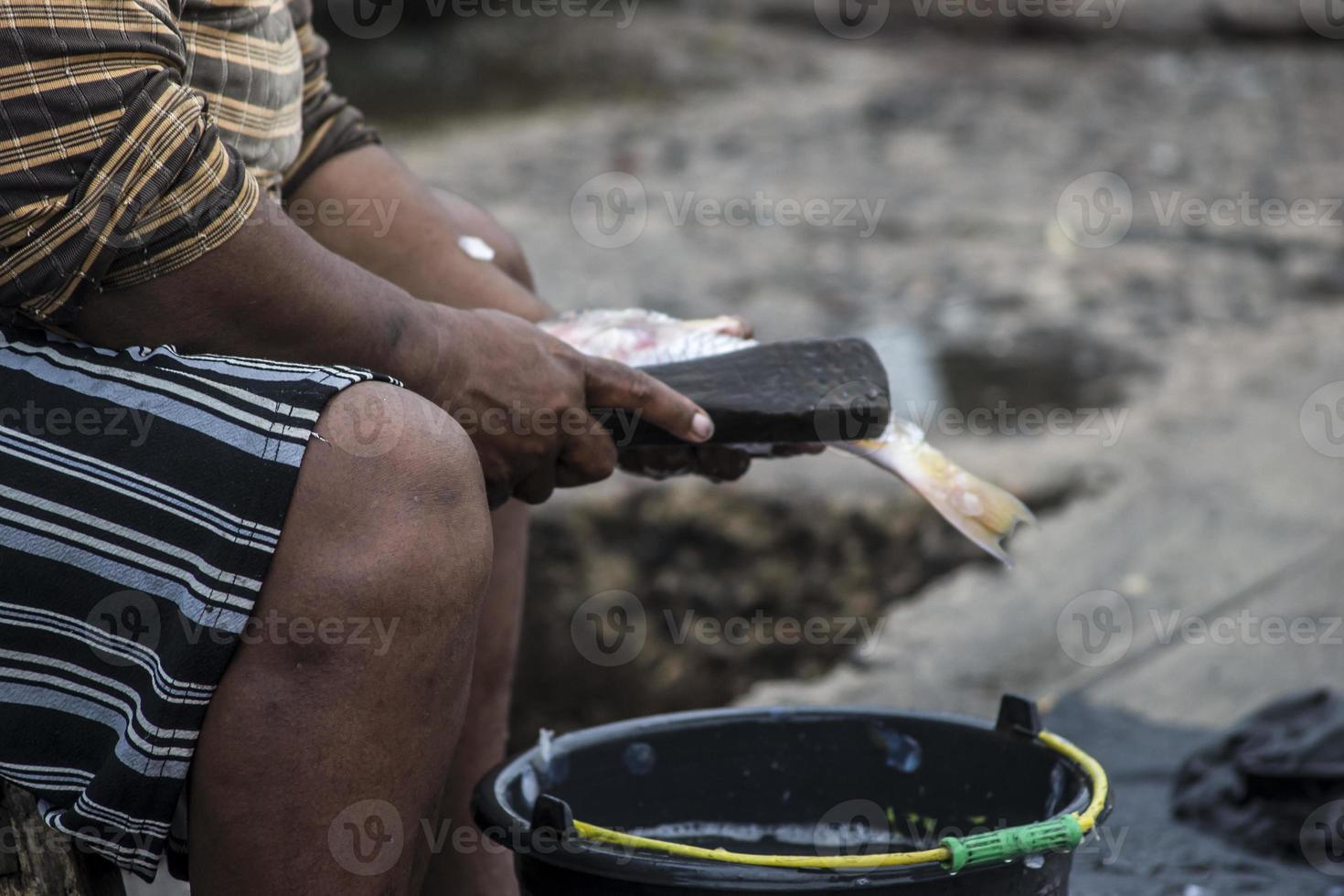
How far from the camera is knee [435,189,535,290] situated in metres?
2.02

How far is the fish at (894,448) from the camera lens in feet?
5.64

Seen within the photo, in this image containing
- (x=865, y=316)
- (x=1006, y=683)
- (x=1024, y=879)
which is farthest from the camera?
(x=865, y=316)

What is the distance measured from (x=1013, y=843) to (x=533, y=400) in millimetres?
623

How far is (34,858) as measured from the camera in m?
1.40

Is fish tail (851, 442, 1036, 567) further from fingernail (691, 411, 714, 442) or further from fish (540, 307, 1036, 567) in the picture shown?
fingernail (691, 411, 714, 442)

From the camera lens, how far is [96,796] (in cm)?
124

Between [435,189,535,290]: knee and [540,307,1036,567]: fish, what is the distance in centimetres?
28

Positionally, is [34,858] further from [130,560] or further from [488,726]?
[488,726]

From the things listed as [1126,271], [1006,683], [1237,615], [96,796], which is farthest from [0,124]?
[1126,271]

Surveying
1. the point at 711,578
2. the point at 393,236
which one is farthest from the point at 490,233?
the point at 711,578

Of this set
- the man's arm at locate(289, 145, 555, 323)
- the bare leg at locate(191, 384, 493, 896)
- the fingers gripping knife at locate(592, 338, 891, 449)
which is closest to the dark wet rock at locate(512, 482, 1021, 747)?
the man's arm at locate(289, 145, 555, 323)

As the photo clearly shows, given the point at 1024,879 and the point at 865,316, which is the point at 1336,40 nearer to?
the point at 865,316

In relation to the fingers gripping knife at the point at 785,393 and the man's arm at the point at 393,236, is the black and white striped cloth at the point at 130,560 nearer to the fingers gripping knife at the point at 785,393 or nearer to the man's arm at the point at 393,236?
the fingers gripping knife at the point at 785,393

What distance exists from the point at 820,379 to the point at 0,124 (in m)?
0.86
